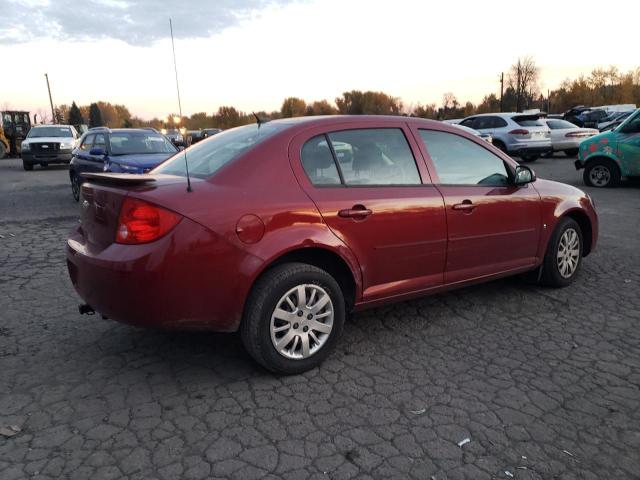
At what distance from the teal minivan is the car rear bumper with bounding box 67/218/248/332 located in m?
10.4

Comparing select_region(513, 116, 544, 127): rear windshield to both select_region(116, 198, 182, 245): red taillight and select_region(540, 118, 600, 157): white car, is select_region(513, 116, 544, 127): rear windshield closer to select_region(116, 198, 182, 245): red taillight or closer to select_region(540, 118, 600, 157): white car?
select_region(540, 118, 600, 157): white car

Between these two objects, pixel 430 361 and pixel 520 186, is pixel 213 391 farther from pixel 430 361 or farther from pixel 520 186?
pixel 520 186

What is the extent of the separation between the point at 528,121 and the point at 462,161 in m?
14.9

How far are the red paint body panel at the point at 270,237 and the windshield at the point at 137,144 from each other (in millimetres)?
6872

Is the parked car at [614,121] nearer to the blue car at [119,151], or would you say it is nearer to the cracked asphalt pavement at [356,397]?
the blue car at [119,151]

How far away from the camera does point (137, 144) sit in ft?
33.7

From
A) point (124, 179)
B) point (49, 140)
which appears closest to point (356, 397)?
point (124, 179)

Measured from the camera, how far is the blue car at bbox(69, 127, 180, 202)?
8.92 m

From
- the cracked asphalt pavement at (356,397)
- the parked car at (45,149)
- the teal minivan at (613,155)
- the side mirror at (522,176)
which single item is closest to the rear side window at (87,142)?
the cracked asphalt pavement at (356,397)

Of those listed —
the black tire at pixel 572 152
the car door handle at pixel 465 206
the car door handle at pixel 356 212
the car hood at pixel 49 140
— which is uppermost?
the car hood at pixel 49 140

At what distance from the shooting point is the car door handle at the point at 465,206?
395 cm

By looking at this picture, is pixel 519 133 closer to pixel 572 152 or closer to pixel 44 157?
pixel 572 152

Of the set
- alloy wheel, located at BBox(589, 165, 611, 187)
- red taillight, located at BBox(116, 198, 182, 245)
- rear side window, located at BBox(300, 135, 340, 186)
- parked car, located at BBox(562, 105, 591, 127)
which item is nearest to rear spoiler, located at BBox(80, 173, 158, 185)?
red taillight, located at BBox(116, 198, 182, 245)

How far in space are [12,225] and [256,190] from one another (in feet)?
23.6
